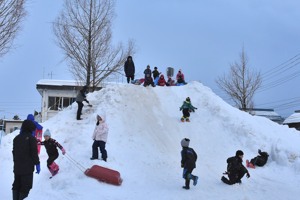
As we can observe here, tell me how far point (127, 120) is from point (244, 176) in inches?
243

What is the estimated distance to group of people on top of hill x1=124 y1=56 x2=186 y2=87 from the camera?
22.1 metres

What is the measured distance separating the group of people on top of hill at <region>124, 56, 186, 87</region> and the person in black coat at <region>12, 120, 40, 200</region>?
50.5ft

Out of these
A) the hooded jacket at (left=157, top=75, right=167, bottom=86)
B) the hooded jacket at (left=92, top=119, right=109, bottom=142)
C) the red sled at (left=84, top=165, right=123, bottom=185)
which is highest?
the hooded jacket at (left=157, top=75, right=167, bottom=86)

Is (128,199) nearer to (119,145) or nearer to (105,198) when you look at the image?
(105,198)

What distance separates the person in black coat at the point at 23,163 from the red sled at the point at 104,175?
3.37 meters

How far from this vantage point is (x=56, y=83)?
141 feet

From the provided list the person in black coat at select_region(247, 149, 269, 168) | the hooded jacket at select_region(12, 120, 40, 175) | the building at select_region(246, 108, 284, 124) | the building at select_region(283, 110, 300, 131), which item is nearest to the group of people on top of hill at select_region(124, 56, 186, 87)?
the person in black coat at select_region(247, 149, 269, 168)

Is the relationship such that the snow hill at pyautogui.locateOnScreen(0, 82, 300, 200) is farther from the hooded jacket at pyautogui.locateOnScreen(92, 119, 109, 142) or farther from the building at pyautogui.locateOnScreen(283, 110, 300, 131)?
the building at pyautogui.locateOnScreen(283, 110, 300, 131)

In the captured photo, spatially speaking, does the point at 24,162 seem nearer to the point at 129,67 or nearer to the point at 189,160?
the point at 189,160

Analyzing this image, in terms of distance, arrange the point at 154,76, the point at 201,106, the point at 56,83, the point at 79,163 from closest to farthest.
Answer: the point at 79,163 → the point at 201,106 → the point at 154,76 → the point at 56,83

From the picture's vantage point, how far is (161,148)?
567 inches

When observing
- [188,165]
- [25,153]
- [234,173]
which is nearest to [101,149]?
[188,165]

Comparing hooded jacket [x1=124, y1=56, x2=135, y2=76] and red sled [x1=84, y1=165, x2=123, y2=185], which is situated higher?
hooded jacket [x1=124, y1=56, x2=135, y2=76]

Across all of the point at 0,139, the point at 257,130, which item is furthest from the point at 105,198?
the point at 257,130
